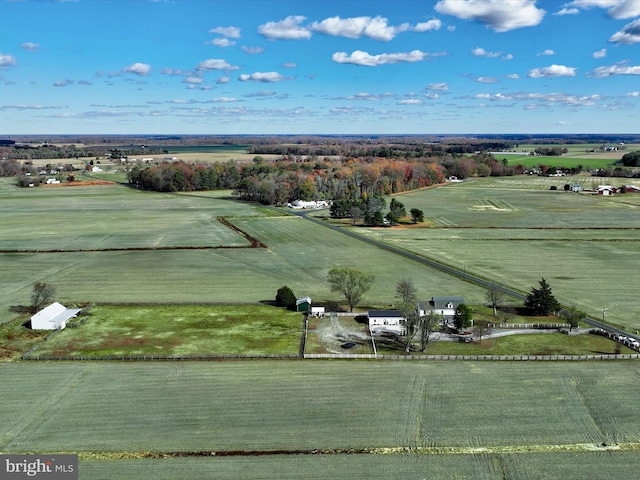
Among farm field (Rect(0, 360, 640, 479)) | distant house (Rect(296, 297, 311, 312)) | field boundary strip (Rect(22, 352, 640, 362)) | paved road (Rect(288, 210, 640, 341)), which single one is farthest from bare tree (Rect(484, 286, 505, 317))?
distant house (Rect(296, 297, 311, 312))

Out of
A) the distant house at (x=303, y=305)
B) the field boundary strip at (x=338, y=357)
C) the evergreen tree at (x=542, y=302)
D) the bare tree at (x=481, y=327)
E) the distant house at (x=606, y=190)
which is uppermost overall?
the distant house at (x=606, y=190)

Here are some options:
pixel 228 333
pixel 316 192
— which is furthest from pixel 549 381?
pixel 316 192

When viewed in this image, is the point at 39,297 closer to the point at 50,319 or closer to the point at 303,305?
the point at 50,319

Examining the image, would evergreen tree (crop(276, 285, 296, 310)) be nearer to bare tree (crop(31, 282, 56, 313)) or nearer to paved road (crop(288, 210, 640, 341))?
paved road (crop(288, 210, 640, 341))

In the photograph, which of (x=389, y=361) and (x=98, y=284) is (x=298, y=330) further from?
(x=98, y=284)

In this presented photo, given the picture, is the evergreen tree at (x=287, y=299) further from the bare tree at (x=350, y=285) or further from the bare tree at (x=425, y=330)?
the bare tree at (x=425, y=330)

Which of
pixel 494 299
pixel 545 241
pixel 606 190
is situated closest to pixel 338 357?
pixel 494 299

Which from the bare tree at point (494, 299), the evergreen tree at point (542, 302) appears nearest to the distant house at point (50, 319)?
the bare tree at point (494, 299)
